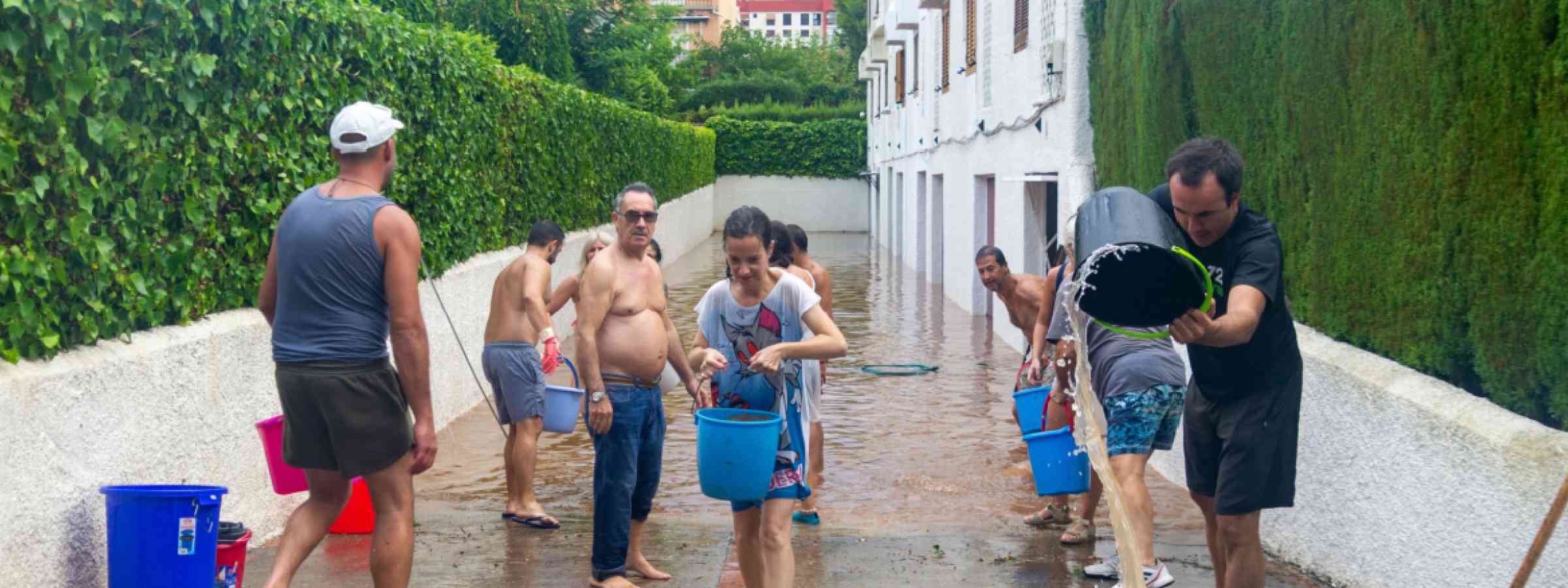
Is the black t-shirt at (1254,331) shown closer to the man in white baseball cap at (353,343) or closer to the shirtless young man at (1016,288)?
the man in white baseball cap at (353,343)

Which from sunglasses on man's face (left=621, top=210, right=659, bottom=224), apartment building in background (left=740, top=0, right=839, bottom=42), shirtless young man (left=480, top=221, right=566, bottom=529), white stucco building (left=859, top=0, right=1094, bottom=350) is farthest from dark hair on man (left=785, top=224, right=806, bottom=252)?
apartment building in background (left=740, top=0, right=839, bottom=42)

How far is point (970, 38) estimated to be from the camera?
63.6 ft

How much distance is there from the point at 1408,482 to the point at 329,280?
399cm

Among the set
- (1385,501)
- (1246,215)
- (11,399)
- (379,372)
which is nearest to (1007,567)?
(1385,501)

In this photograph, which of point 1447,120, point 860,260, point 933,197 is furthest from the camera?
point 860,260

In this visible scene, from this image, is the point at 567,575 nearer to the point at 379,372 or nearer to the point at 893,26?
the point at 379,372

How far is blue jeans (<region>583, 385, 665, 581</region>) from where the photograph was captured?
622 cm

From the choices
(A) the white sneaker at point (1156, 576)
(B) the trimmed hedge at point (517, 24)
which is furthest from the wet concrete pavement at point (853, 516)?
(B) the trimmed hedge at point (517, 24)

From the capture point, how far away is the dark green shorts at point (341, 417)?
15.8 ft

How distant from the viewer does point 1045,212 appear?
15016mm

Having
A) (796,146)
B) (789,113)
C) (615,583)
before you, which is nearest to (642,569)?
(615,583)

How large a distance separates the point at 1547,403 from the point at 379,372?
3.87 metres

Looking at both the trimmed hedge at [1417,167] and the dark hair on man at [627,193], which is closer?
the trimmed hedge at [1417,167]

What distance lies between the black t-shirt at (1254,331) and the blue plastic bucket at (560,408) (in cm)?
382
